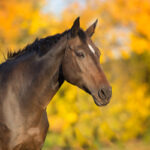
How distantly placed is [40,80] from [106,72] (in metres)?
10.7

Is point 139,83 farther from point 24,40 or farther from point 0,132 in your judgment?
point 0,132

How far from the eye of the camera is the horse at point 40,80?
4.37m

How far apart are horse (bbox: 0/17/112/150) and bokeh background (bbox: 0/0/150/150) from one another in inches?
290

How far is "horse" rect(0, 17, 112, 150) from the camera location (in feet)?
14.3

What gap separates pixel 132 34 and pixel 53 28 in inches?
239

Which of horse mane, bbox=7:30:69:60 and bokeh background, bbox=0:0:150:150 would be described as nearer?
horse mane, bbox=7:30:69:60

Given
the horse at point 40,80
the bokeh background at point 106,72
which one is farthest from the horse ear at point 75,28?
the bokeh background at point 106,72

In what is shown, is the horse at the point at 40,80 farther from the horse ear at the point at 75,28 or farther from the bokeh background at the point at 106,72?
the bokeh background at the point at 106,72

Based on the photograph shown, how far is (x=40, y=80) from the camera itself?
4.64 m

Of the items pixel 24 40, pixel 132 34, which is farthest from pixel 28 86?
pixel 132 34

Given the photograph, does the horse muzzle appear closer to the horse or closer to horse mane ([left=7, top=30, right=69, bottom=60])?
the horse

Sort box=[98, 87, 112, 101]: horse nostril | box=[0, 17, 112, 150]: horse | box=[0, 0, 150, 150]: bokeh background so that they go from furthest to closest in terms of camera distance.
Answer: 1. box=[0, 0, 150, 150]: bokeh background
2. box=[0, 17, 112, 150]: horse
3. box=[98, 87, 112, 101]: horse nostril

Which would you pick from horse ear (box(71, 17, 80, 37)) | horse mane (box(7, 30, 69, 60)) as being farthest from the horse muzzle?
horse mane (box(7, 30, 69, 60))

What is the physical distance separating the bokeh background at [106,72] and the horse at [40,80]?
7353mm
